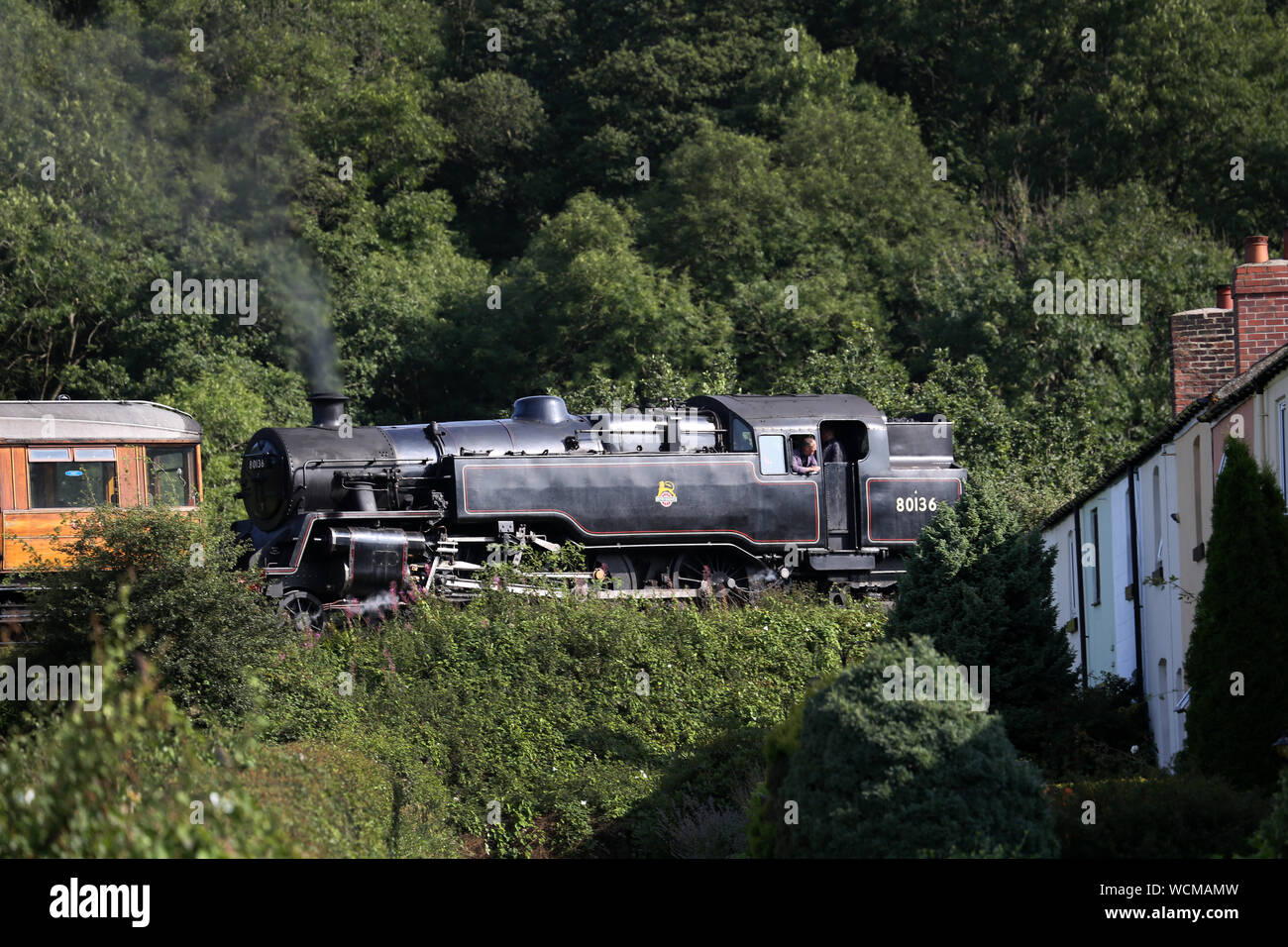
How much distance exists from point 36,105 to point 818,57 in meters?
23.3

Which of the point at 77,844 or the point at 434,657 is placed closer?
the point at 77,844

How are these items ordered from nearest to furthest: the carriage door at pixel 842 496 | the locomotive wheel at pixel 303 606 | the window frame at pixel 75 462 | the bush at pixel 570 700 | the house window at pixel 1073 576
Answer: the bush at pixel 570 700 → the locomotive wheel at pixel 303 606 → the window frame at pixel 75 462 → the carriage door at pixel 842 496 → the house window at pixel 1073 576

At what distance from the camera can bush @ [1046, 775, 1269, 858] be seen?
1066cm

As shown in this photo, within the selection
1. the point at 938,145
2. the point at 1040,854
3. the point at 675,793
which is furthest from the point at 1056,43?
the point at 1040,854

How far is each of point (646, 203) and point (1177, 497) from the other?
96.7 ft

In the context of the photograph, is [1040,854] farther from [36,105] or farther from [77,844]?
[36,105]

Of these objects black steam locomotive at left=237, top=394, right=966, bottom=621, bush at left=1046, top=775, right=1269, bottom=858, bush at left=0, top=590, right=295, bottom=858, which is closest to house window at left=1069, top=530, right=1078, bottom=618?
black steam locomotive at left=237, top=394, right=966, bottom=621

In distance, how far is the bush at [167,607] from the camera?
15.2 m

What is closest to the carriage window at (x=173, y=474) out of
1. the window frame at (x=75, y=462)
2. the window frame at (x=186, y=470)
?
the window frame at (x=186, y=470)

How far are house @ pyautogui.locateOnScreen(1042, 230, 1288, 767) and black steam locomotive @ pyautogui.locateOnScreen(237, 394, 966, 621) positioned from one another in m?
2.55

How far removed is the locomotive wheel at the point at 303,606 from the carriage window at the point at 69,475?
2.84 meters

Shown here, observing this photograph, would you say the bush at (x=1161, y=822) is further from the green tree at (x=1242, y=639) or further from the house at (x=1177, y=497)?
the house at (x=1177, y=497)

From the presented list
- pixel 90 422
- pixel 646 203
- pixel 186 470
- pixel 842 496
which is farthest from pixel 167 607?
pixel 646 203

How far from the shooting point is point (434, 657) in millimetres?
18062
